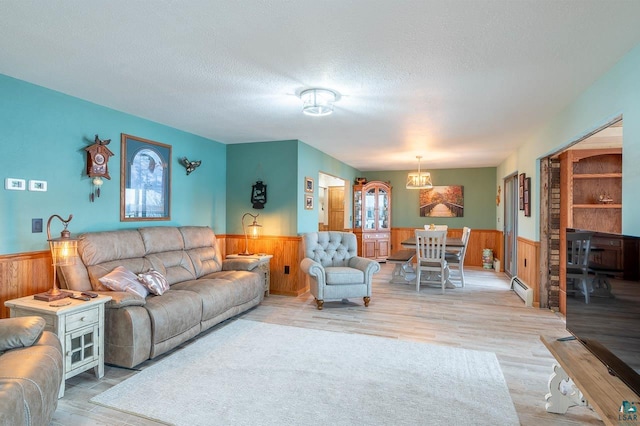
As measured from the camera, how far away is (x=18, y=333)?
1.92 m

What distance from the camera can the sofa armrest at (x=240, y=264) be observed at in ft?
14.2

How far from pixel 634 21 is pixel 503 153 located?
458 centimetres

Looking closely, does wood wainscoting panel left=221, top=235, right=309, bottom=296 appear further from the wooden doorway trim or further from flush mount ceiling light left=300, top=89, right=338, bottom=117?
the wooden doorway trim

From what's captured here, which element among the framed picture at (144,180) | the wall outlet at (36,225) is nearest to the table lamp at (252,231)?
the framed picture at (144,180)

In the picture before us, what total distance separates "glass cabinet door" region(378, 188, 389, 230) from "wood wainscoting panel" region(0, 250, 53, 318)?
21.5 ft

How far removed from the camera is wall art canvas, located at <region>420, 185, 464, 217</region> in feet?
27.3

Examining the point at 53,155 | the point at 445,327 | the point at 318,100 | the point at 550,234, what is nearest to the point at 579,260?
the point at 445,327

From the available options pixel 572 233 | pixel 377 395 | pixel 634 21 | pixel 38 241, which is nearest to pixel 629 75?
pixel 634 21

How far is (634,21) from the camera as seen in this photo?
6.21 ft

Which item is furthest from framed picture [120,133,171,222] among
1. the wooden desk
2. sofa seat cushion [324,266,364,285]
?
the wooden desk

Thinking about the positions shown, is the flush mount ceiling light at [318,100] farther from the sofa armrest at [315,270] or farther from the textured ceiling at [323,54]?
the sofa armrest at [315,270]

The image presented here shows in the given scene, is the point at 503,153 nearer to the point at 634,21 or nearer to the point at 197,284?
the point at 634,21

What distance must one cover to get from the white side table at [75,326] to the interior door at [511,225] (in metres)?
5.96

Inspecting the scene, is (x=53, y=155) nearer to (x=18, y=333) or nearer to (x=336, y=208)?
(x=18, y=333)
